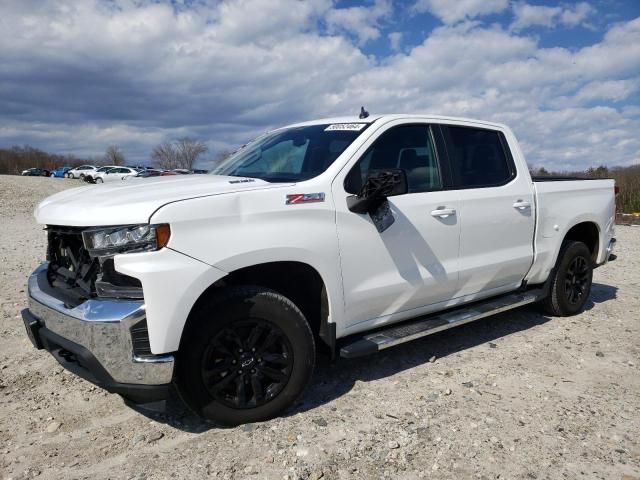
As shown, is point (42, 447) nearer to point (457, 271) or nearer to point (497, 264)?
point (457, 271)

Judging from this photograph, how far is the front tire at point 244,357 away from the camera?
2.79m

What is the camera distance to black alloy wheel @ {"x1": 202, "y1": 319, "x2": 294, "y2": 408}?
2.88 m

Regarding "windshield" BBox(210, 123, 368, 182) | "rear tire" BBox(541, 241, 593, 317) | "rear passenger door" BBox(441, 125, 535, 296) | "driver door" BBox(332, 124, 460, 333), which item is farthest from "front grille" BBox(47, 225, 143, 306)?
"rear tire" BBox(541, 241, 593, 317)

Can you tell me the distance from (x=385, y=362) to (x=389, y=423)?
102cm

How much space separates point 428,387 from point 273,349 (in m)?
1.32

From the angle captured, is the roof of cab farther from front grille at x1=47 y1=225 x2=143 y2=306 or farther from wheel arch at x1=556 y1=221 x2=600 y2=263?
front grille at x1=47 y1=225 x2=143 y2=306

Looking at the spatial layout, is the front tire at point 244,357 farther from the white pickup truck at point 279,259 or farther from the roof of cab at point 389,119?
the roof of cab at point 389,119

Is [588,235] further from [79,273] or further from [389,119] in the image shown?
[79,273]

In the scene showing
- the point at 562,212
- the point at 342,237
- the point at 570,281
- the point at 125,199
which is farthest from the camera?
the point at 570,281

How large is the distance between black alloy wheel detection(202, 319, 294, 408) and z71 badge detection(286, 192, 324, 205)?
2.43 ft

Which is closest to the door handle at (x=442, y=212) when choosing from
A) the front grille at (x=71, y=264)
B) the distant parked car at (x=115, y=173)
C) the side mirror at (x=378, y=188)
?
the side mirror at (x=378, y=188)

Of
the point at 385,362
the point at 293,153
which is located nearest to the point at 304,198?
the point at 293,153

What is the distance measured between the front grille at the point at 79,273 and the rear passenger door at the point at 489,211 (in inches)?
101

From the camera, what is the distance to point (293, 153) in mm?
3834
